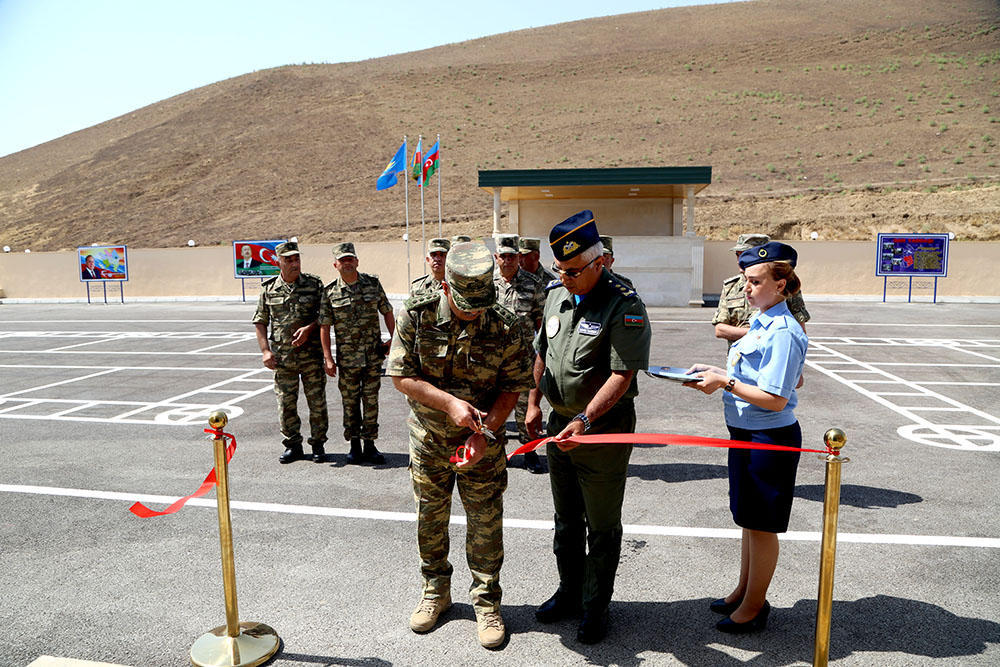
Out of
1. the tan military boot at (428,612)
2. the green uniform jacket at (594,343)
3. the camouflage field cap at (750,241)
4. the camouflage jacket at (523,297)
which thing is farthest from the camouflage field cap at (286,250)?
the camouflage field cap at (750,241)

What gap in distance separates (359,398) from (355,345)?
0.51 m

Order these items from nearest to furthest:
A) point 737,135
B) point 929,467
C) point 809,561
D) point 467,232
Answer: point 809,561, point 929,467, point 467,232, point 737,135

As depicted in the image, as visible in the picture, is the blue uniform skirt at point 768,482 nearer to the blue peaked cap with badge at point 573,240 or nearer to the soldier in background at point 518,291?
the blue peaked cap with badge at point 573,240

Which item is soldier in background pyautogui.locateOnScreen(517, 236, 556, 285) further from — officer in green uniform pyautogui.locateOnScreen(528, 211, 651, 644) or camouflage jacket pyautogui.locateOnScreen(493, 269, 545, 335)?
officer in green uniform pyautogui.locateOnScreen(528, 211, 651, 644)

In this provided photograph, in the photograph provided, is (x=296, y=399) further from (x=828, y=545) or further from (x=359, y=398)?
(x=828, y=545)

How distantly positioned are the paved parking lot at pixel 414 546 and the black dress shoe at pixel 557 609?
7cm

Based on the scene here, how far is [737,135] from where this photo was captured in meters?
57.3

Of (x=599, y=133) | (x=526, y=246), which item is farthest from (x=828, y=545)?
(x=599, y=133)

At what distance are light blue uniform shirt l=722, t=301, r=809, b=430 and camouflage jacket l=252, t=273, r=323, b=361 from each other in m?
4.20

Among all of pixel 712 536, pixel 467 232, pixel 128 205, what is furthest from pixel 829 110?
pixel 712 536

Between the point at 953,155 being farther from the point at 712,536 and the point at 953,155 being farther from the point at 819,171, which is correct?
the point at 712,536

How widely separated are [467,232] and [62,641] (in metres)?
A: 38.7

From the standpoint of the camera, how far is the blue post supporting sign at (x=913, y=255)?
23125 mm

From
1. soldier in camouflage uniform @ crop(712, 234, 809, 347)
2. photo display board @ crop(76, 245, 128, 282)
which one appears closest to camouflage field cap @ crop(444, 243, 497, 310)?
soldier in camouflage uniform @ crop(712, 234, 809, 347)
